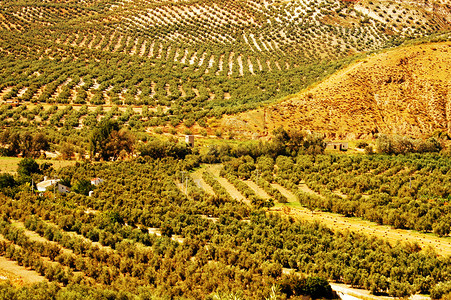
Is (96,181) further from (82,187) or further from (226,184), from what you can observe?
(226,184)

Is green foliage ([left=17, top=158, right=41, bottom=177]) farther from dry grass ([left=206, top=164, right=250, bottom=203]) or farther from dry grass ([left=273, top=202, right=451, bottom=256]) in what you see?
dry grass ([left=273, top=202, right=451, bottom=256])

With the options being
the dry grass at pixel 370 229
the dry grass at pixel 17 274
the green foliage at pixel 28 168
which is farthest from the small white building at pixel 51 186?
the dry grass at pixel 370 229

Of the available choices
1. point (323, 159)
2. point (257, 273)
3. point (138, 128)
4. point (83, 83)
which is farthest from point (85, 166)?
point (83, 83)

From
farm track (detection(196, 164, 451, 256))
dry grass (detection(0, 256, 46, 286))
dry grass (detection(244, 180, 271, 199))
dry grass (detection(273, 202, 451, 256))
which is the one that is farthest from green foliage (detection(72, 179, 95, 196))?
dry grass (detection(273, 202, 451, 256))

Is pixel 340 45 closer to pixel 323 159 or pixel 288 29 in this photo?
pixel 288 29

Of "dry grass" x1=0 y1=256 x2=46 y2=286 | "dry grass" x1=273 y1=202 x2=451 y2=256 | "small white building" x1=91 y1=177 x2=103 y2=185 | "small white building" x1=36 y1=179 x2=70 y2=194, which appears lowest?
"dry grass" x1=0 y1=256 x2=46 y2=286

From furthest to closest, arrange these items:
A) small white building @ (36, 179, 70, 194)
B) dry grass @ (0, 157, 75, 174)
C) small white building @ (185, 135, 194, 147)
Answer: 1. small white building @ (185, 135, 194, 147)
2. dry grass @ (0, 157, 75, 174)
3. small white building @ (36, 179, 70, 194)
